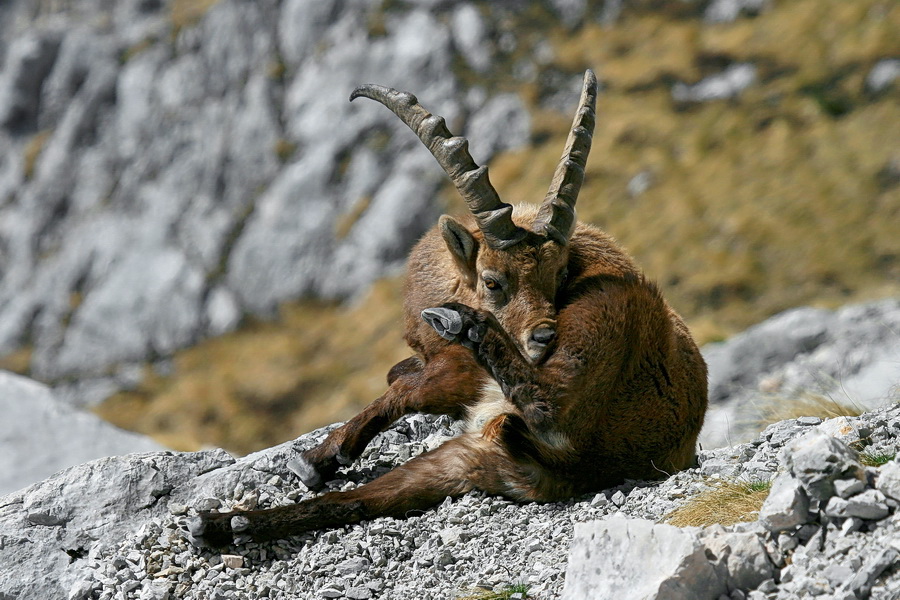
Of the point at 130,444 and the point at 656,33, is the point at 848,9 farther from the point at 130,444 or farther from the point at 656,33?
the point at 130,444

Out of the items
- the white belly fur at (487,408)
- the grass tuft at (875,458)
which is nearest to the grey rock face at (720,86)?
the white belly fur at (487,408)

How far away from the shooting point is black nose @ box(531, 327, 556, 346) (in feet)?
22.2

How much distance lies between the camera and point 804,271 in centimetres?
2445

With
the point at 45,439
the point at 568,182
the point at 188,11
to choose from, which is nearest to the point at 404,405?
the point at 568,182

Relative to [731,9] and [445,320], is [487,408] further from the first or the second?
[731,9]

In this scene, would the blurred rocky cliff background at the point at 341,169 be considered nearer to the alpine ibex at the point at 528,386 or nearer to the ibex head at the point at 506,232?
the ibex head at the point at 506,232

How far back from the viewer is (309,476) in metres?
7.08

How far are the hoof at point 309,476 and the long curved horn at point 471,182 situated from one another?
2.25 metres

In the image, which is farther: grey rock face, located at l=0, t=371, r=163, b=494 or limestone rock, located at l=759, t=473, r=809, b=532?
grey rock face, located at l=0, t=371, r=163, b=494

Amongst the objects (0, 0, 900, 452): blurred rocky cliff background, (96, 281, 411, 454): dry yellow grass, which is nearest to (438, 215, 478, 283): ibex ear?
(0, 0, 900, 452): blurred rocky cliff background

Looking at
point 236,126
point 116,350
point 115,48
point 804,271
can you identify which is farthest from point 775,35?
point 115,48

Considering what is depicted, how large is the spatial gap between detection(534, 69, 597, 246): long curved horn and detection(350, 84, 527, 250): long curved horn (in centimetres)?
25

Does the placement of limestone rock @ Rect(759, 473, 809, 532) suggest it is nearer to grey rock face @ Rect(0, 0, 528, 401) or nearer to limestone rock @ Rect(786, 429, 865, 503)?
limestone rock @ Rect(786, 429, 865, 503)

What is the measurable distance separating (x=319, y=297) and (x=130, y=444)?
1019 inches
